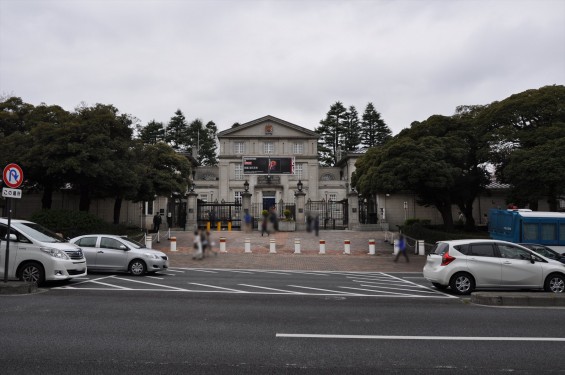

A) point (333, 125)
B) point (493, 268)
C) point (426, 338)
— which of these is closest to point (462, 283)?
point (493, 268)

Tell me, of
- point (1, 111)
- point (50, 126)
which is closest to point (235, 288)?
point (50, 126)

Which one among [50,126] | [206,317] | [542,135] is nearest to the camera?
[206,317]

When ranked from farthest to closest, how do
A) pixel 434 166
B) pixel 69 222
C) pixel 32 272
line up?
pixel 434 166, pixel 69 222, pixel 32 272

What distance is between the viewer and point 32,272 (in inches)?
790

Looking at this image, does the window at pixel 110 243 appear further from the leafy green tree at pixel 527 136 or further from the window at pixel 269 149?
the leafy green tree at pixel 527 136

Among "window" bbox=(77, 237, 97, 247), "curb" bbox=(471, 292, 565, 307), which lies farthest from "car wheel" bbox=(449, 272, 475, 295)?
"window" bbox=(77, 237, 97, 247)

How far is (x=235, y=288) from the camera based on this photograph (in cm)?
2156

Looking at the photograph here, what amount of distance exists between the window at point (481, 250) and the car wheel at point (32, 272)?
718 inches

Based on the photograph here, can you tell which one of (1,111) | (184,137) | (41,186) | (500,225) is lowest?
(500,225)

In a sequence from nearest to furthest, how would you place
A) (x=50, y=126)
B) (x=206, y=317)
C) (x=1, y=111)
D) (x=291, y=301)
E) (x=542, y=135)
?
1. (x=206, y=317)
2. (x=291, y=301)
3. (x=50, y=126)
4. (x=542, y=135)
5. (x=1, y=111)

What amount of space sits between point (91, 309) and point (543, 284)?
18179 mm

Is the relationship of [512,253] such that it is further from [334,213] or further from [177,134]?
[177,134]

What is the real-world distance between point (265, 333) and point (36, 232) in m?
13.3

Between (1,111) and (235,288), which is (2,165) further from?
(235,288)
